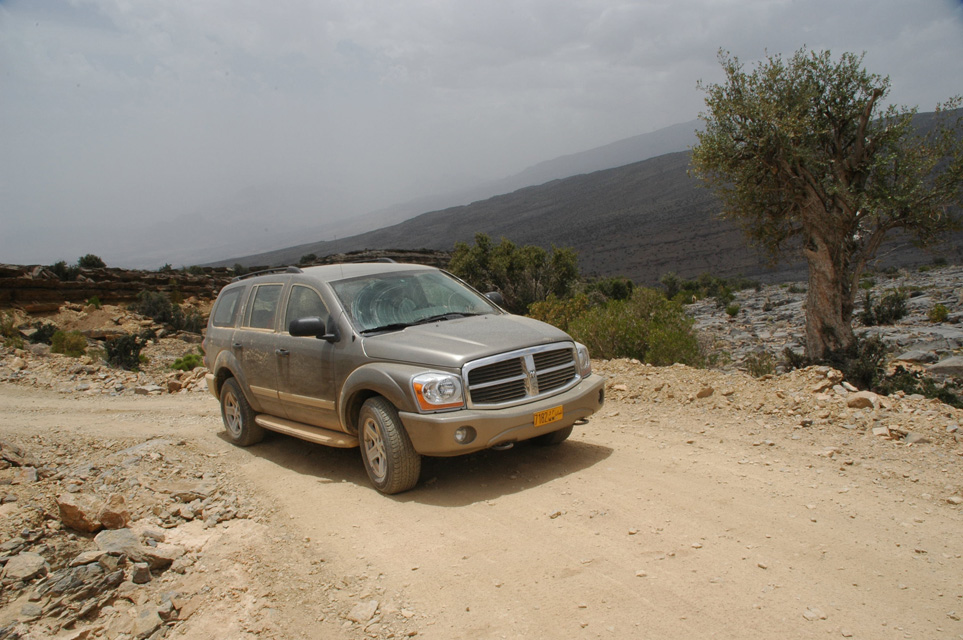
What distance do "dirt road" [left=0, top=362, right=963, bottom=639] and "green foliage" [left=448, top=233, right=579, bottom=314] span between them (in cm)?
2068

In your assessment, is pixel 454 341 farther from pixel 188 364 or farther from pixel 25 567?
pixel 188 364

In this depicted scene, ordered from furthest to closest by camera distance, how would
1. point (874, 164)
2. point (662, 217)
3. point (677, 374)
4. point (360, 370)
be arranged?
point (662, 217) → point (874, 164) → point (677, 374) → point (360, 370)

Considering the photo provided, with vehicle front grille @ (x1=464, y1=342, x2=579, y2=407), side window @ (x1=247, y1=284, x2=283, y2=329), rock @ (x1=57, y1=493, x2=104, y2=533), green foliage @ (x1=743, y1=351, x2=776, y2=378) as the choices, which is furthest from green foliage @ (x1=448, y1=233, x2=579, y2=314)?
rock @ (x1=57, y1=493, x2=104, y2=533)

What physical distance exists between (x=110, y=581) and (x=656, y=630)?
10.8 ft

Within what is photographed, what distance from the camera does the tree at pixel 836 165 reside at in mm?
13586

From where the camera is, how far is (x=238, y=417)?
309 inches

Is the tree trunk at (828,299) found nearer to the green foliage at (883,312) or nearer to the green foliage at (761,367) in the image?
the green foliage at (761,367)

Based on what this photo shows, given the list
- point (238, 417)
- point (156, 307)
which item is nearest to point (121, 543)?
point (238, 417)

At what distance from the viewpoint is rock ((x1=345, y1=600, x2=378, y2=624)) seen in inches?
147

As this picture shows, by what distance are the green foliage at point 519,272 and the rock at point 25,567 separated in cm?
2348

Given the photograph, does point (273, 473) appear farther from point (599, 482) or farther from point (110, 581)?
point (599, 482)

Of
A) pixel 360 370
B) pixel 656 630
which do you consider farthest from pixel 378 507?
pixel 656 630

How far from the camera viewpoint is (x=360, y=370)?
573cm

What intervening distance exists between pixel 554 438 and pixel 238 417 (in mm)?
3817
